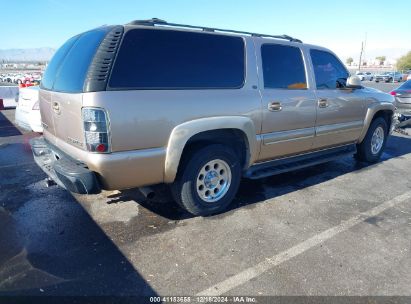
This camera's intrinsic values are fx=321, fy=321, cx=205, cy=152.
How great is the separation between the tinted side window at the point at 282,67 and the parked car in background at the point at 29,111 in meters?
4.40

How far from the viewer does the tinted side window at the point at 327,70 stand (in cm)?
473

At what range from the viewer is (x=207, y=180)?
3746 mm

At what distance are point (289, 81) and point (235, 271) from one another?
103 inches

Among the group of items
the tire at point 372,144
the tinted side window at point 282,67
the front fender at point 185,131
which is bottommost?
the tire at point 372,144

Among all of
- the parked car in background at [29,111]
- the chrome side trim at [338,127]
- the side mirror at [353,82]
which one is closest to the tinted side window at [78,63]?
the parked car in background at [29,111]

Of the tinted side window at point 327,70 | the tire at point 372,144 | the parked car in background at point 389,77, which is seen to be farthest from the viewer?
the parked car in background at point 389,77

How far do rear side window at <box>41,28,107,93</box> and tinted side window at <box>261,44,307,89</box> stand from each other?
1.99 metres

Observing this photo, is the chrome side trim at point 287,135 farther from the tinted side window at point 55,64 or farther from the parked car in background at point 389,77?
the parked car in background at point 389,77

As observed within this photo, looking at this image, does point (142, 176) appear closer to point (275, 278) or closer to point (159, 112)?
point (159, 112)

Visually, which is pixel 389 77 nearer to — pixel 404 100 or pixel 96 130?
pixel 404 100

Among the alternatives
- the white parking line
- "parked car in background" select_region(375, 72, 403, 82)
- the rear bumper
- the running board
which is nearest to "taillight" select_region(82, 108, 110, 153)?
the rear bumper

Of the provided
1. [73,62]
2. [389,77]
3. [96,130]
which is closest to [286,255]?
[96,130]

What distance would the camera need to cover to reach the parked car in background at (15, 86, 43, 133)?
613 centimetres

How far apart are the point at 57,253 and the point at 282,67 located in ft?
11.1
